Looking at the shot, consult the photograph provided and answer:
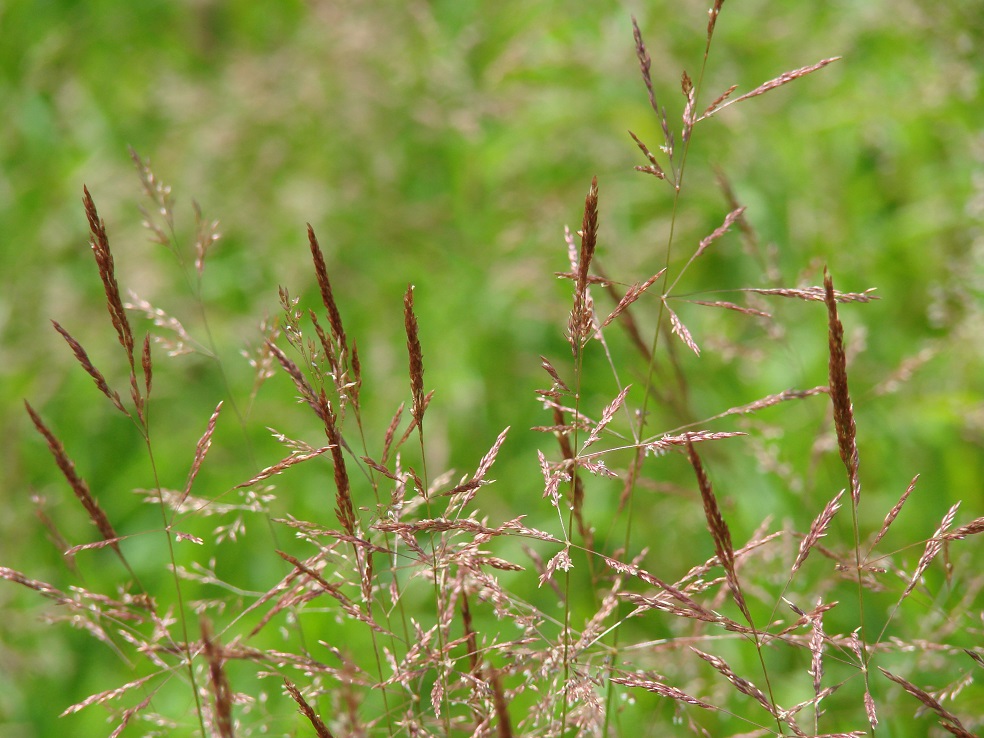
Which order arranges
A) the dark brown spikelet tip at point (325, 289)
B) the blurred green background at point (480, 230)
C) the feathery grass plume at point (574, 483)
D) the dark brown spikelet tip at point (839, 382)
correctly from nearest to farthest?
the dark brown spikelet tip at point (839, 382) < the dark brown spikelet tip at point (325, 289) < the feathery grass plume at point (574, 483) < the blurred green background at point (480, 230)

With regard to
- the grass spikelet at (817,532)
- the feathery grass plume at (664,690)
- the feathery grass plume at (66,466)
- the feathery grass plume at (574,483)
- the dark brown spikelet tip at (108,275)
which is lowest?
the feathery grass plume at (664,690)

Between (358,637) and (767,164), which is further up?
(767,164)

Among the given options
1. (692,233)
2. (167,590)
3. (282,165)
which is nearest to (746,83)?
(692,233)

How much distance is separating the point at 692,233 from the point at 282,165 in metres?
1.72

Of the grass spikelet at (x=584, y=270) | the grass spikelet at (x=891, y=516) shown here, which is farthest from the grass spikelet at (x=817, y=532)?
the grass spikelet at (x=584, y=270)

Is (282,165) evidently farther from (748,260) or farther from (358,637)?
(358,637)

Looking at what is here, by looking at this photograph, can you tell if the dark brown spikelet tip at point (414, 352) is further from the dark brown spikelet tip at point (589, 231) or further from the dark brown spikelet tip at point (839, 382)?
the dark brown spikelet tip at point (839, 382)

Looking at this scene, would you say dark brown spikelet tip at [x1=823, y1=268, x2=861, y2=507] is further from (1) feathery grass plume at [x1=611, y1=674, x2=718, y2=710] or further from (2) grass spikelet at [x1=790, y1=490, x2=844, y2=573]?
(1) feathery grass plume at [x1=611, y1=674, x2=718, y2=710]

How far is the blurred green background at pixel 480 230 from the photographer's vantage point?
2334 millimetres

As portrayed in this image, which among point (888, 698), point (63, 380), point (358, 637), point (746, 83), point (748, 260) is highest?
point (746, 83)

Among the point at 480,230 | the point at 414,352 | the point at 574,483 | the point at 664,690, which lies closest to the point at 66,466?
the point at 414,352

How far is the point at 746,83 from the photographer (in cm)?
316

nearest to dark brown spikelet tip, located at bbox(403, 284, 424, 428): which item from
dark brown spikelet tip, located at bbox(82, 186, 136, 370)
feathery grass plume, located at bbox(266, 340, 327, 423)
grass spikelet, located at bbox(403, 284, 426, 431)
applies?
grass spikelet, located at bbox(403, 284, 426, 431)

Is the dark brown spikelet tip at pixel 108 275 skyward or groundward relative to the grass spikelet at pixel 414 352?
skyward
